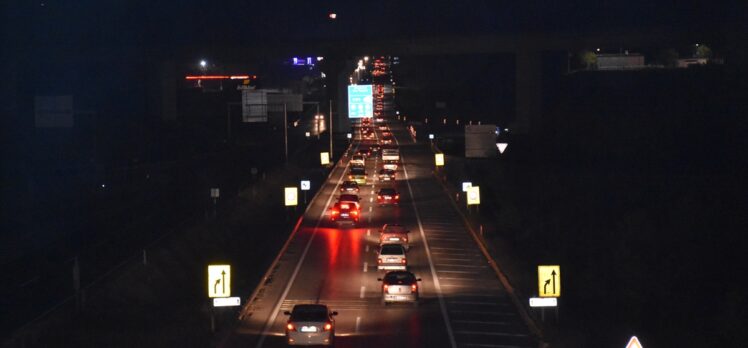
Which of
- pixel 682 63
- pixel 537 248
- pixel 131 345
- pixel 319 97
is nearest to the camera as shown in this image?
pixel 131 345

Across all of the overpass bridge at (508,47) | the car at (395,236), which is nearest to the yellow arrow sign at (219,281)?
the car at (395,236)

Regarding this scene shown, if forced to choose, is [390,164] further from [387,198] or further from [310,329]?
[310,329]

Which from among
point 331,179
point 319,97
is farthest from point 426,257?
point 319,97

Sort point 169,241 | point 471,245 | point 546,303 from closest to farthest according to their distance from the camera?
1. point 546,303
2. point 169,241
3. point 471,245

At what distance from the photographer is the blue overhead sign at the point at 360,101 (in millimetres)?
100438

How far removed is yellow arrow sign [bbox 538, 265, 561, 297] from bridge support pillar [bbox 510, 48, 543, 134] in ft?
197

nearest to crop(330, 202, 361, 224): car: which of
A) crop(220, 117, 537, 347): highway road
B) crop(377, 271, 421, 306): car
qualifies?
crop(220, 117, 537, 347): highway road

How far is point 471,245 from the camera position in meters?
43.9

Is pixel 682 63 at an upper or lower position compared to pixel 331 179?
upper

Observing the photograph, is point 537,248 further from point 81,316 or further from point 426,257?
point 81,316

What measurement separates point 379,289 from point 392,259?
9.18 ft

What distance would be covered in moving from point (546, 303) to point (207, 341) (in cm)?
799

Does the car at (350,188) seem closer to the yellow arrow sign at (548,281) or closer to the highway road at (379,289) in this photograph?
the highway road at (379,289)

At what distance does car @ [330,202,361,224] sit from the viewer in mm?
51188
